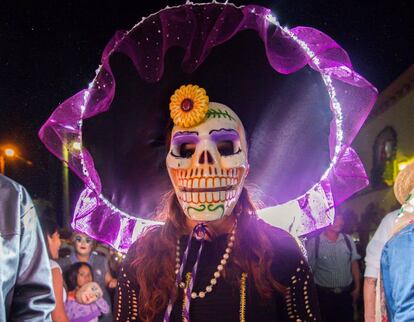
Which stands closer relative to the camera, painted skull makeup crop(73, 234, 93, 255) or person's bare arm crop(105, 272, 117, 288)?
person's bare arm crop(105, 272, 117, 288)

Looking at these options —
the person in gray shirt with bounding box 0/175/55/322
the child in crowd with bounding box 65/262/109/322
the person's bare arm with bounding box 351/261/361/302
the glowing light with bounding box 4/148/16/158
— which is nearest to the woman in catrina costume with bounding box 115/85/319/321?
the person in gray shirt with bounding box 0/175/55/322

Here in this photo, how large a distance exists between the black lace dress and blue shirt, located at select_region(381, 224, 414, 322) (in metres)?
0.48

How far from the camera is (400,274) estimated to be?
148 centimetres

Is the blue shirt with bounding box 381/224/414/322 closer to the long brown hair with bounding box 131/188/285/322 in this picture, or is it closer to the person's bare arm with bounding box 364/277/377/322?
the long brown hair with bounding box 131/188/285/322

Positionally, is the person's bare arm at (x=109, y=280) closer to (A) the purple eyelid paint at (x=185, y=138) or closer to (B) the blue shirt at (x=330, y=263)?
(B) the blue shirt at (x=330, y=263)

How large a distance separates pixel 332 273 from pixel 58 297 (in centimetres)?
284

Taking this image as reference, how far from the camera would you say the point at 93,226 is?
7.84 ft

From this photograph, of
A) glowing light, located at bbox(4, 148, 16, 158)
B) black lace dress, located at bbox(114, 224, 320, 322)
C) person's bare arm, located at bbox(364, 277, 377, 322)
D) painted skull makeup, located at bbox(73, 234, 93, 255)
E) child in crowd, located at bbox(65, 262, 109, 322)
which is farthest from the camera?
glowing light, located at bbox(4, 148, 16, 158)

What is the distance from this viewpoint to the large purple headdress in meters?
2.14

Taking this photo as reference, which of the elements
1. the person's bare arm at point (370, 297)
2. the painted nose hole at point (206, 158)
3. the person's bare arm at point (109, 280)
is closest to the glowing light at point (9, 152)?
the person's bare arm at point (109, 280)

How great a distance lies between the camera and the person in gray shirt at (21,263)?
1695 mm

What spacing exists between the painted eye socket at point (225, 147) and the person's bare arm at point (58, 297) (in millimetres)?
1920

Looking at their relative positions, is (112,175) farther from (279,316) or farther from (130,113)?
(279,316)

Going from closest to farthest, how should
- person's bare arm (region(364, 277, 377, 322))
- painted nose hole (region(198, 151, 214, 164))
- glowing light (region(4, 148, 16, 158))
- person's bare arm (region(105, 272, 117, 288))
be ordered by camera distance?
painted nose hole (region(198, 151, 214, 164)) < person's bare arm (region(364, 277, 377, 322)) < person's bare arm (region(105, 272, 117, 288)) < glowing light (region(4, 148, 16, 158))
